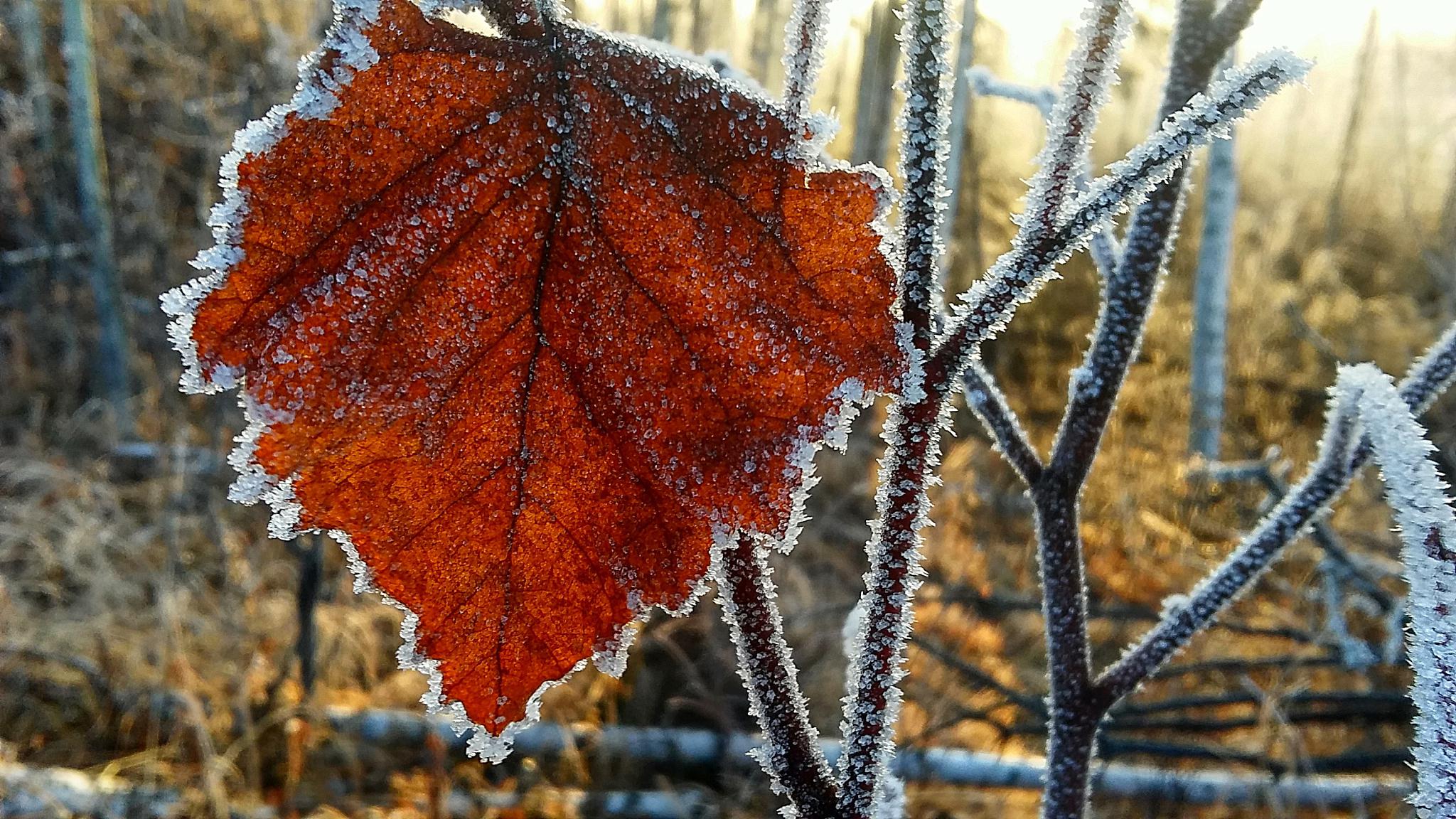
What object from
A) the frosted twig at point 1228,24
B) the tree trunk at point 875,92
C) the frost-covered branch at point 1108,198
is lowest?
Answer: the frost-covered branch at point 1108,198

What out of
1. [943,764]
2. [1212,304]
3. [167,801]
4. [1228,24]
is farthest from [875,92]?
[1228,24]

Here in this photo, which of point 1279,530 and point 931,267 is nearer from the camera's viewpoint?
point 931,267

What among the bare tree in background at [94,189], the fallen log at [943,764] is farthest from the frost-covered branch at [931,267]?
the bare tree in background at [94,189]

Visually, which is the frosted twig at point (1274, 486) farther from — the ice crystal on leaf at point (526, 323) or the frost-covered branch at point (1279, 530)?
the ice crystal on leaf at point (526, 323)

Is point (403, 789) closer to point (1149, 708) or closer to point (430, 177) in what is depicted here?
point (1149, 708)

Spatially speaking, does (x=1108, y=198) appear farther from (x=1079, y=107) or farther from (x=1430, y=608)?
(x=1430, y=608)

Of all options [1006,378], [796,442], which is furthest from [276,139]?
[1006,378]
